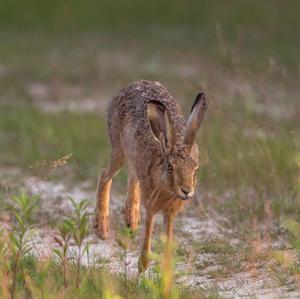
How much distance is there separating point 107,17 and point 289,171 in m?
12.5

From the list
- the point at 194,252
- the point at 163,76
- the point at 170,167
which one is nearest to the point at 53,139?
the point at 194,252

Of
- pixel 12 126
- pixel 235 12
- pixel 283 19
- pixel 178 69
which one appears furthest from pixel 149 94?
pixel 235 12

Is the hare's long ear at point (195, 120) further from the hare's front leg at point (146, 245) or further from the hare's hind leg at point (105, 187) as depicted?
the hare's hind leg at point (105, 187)

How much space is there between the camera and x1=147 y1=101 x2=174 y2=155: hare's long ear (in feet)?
21.2

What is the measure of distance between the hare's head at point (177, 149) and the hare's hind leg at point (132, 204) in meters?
1.10

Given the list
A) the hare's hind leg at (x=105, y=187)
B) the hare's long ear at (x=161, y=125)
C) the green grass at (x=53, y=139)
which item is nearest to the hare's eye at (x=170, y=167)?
the hare's long ear at (x=161, y=125)

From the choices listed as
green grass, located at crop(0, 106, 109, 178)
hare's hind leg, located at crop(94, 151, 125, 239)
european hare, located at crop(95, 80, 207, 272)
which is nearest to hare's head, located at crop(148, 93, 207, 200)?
european hare, located at crop(95, 80, 207, 272)

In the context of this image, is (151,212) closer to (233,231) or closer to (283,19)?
(233,231)

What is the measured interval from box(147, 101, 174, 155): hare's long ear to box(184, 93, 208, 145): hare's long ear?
0.10m

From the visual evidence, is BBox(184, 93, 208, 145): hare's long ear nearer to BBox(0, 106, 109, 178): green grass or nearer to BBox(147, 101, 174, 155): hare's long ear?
BBox(147, 101, 174, 155): hare's long ear

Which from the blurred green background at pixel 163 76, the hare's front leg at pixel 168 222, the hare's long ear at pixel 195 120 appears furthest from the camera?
the blurred green background at pixel 163 76

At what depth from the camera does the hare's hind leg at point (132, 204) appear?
777 centimetres

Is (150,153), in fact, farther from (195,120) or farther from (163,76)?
(163,76)

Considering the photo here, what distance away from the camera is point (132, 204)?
25.6 ft
